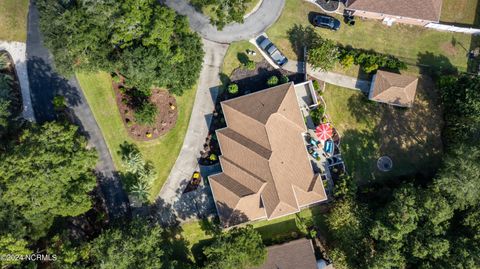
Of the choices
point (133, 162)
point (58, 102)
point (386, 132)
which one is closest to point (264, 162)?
point (133, 162)

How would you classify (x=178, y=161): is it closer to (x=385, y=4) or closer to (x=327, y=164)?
(x=327, y=164)

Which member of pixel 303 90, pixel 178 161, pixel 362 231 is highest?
pixel 303 90

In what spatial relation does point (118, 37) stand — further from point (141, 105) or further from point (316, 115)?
point (316, 115)

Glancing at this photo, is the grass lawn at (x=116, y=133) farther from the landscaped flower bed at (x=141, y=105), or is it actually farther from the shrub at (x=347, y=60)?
the shrub at (x=347, y=60)

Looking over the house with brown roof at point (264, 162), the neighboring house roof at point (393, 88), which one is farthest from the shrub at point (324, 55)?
the neighboring house roof at point (393, 88)

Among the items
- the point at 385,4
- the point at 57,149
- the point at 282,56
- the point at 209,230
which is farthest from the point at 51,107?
the point at 385,4

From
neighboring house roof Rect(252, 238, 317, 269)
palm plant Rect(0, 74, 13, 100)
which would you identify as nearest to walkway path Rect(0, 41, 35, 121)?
palm plant Rect(0, 74, 13, 100)
